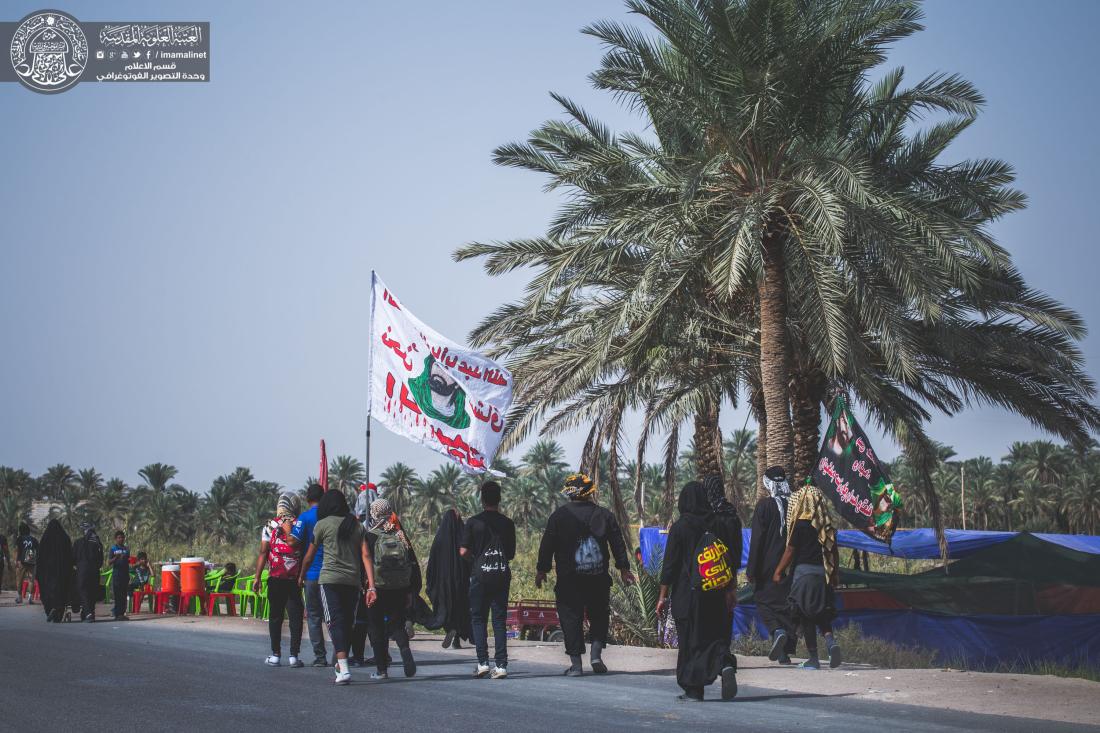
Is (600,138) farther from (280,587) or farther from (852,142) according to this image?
(280,587)

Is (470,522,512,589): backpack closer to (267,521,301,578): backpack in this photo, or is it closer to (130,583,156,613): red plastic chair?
(267,521,301,578): backpack

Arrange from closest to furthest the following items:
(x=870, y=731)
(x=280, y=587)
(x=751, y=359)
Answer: (x=870, y=731)
(x=280, y=587)
(x=751, y=359)

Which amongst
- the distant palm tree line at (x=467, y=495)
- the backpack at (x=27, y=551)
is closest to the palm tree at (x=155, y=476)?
the distant palm tree line at (x=467, y=495)

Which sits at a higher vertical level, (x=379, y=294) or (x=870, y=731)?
(x=379, y=294)

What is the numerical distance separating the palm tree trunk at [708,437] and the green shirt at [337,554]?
39.6ft

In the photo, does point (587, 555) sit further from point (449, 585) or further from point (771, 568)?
point (449, 585)

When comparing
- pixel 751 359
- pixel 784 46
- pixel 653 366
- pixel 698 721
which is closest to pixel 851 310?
pixel 751 359

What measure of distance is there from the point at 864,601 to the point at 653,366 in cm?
592

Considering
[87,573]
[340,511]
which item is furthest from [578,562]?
[87,573]

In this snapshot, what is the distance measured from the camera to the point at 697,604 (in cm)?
831

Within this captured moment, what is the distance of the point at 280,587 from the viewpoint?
424 inches

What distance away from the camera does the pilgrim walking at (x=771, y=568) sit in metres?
10.7

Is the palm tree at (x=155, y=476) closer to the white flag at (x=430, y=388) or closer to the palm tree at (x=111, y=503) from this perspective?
the palm tree at (x=111, y=503)

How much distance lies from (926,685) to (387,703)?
4.35 m
